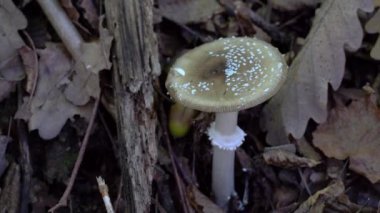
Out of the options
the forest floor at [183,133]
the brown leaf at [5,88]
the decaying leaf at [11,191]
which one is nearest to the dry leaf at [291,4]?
the forest floor at [183,133]

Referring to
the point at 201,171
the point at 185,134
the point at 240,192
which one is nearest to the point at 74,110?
the point at 185,134

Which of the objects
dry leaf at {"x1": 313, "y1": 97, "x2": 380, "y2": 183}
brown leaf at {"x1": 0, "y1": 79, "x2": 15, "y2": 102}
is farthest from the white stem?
brown leaf at {"x1": 0, "y1": 79, "x2": 15, "y2": 102}

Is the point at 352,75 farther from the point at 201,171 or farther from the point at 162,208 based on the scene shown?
the point at 162,208

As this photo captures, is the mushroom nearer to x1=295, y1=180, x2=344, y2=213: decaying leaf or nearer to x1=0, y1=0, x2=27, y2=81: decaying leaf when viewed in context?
x1=295, y1=180, x2=344, y2=213: decaying leaf

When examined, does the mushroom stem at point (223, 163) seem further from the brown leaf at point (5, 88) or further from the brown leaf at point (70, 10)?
the brown leaf at point (5, 88)

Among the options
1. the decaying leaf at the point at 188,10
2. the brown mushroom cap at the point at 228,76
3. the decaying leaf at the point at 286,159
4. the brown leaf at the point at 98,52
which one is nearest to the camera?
the brown mushroom cap at the point at 228,76

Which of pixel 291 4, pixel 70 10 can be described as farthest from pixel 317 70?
pixel 70 10
